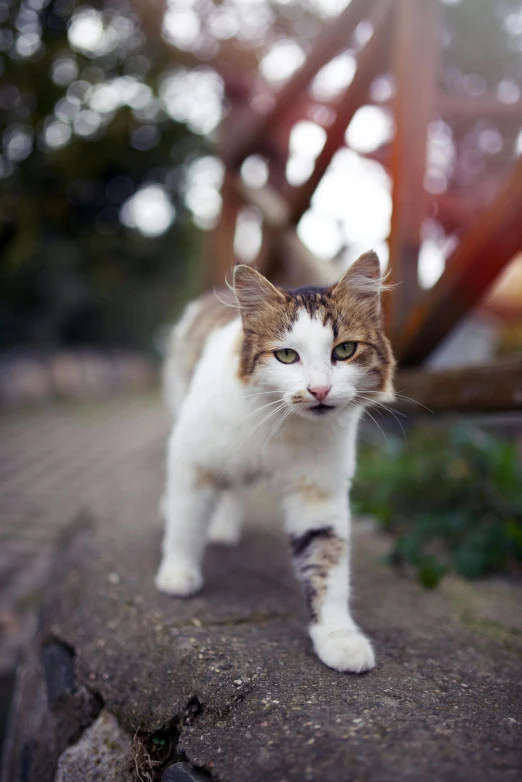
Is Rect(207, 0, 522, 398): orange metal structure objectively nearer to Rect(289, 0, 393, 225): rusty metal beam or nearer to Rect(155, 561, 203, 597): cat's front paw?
Rect(289, 0, 393, 225): rusty metal beam

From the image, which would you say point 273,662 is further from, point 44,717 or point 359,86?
point 359,86

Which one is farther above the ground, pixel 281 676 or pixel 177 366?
pixel 177 366

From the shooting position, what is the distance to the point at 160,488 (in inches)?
138

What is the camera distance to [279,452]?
1.79 meters

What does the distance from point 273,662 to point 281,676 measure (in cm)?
7

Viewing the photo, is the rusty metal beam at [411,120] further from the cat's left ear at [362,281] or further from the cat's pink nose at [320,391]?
the cat's pink nose at [320,391]

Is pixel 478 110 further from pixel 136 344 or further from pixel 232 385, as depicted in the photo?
pixel 136 344

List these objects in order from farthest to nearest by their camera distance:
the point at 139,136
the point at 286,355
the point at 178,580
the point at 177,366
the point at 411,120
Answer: the point at 139,136 → the point at 177,366 → the point at 411,120 → the point at 178,580 → the point at 286,355

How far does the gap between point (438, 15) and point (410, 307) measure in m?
1.13

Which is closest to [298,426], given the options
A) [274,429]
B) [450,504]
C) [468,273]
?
[274,429]

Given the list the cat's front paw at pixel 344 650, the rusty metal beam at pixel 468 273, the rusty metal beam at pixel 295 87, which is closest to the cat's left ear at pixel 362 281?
the rusty metal beam at pixel 468 273

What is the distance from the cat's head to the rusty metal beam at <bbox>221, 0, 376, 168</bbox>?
5.45 ft

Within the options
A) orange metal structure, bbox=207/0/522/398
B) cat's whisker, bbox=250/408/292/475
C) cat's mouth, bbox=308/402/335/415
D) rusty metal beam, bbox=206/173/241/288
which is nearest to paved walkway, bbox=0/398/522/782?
cat's whisker, bbox=250/408/292/475

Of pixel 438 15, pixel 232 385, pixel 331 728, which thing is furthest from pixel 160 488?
pixel 438 15
